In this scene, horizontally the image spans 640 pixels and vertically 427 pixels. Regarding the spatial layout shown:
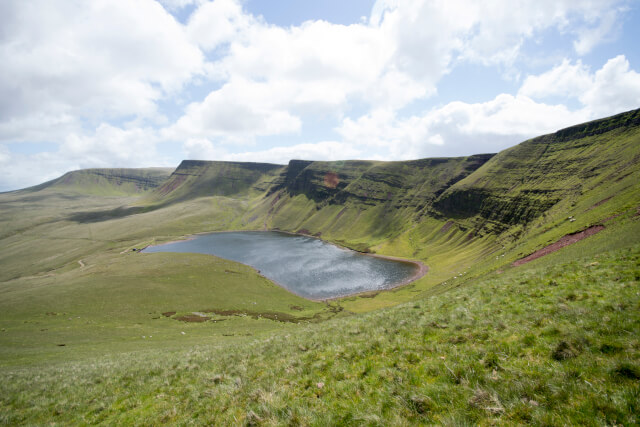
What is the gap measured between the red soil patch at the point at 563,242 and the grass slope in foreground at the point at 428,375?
28.5m

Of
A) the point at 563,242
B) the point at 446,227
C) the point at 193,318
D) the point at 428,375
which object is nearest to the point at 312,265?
Result: the point at 193,318

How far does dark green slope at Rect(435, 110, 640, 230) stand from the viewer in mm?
92625

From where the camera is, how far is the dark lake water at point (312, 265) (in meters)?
93.5

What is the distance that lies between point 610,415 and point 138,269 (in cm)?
10612

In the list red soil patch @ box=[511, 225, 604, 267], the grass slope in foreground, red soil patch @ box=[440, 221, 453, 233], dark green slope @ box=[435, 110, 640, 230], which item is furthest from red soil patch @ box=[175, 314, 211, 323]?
red soil patch @ box=[440, 221, 453, 233]

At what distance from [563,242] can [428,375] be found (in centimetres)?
5207

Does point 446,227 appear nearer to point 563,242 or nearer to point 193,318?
point 563,242

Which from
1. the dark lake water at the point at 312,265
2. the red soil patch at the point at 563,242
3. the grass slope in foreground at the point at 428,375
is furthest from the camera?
the dark lake water at the point at 312,265

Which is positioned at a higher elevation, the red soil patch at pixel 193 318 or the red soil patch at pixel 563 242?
Answer: the red soil patch at pixel 563 242

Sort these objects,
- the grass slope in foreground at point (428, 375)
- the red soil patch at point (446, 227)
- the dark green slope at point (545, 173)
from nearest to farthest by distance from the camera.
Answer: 1. the grass slope in foreground at point (428, 375)
2. the dark green slope at point (545, 173)
3. the red soil patch at point (446, 227)

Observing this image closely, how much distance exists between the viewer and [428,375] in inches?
315

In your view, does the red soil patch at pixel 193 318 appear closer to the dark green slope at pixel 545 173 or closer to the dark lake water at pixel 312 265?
the dark lake water at pixel 312 265

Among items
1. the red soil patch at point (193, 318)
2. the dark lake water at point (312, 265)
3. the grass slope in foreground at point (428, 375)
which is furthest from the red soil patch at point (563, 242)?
the red soil patch at point (193, 318)

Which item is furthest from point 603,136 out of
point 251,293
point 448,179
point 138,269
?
point 138,269
